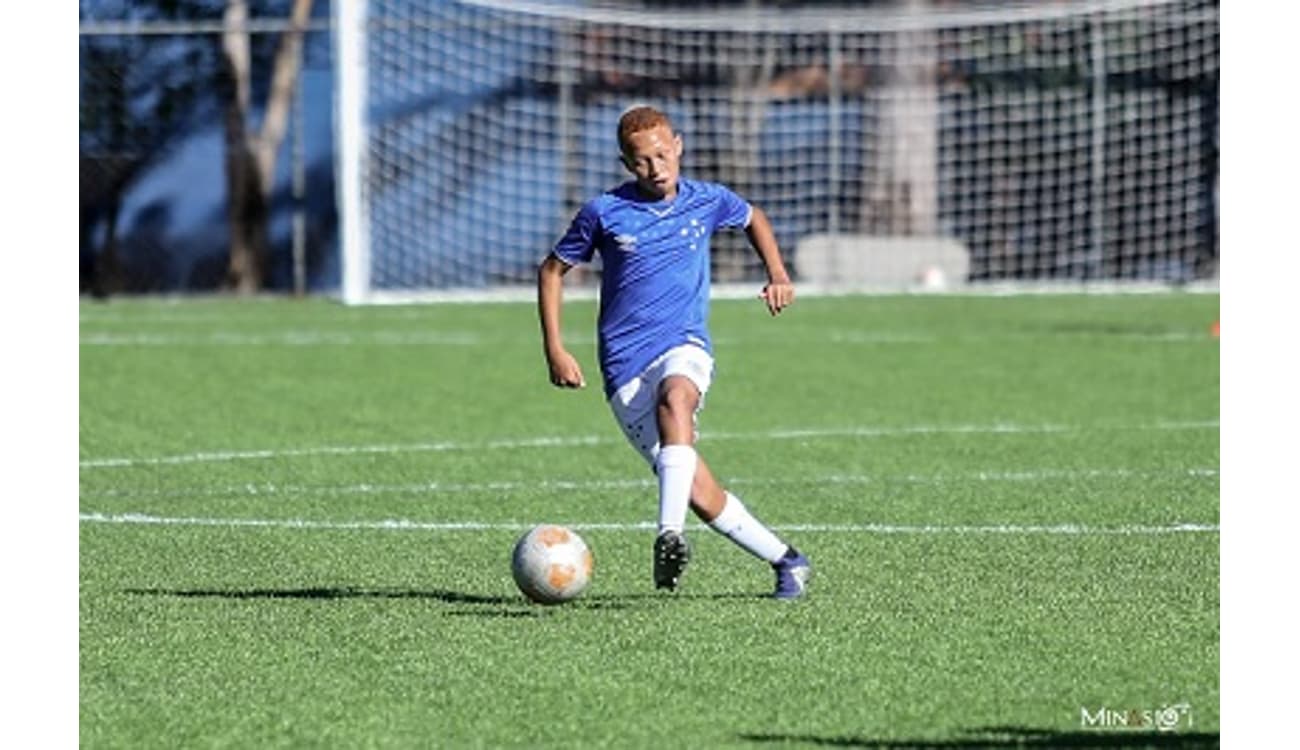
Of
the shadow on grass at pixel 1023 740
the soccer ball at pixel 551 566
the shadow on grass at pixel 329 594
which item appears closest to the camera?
the shadow on grass at pixel 1023 740

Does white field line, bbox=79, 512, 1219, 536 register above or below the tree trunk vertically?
below

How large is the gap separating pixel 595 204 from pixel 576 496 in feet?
10.4

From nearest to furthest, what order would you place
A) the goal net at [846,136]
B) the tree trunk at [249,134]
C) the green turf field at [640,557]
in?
the green turf field at [640,557] → the goal net at [846,136] → the tree trunk at [249,134]

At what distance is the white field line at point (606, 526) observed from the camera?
1059 centimetres

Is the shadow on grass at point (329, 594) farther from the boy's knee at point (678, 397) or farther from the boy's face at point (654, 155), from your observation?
the boy's face at point (654, 155)

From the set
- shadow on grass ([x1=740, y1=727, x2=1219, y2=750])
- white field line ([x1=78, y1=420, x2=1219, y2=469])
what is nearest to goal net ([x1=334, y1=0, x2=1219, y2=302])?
white field line ([x1=78, y1=420, x2=1219, y2=469])

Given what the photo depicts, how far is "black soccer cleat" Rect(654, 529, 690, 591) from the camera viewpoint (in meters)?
8.57

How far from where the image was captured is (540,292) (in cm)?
916

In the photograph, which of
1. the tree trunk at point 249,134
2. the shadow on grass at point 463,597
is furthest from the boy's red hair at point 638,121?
the tree trunk at point 249,134

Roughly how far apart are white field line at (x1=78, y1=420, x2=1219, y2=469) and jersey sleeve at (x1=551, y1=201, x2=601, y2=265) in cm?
504

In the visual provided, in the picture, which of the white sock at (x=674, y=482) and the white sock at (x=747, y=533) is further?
the white sock at (x=747, y=533)

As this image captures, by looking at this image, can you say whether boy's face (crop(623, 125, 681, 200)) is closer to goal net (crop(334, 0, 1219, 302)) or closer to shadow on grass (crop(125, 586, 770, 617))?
shadow on grass (crop(125, 586, 770, 617))

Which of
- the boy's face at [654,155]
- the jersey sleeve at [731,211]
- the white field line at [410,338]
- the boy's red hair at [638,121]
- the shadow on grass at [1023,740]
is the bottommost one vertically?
the white field line at [410,338]
